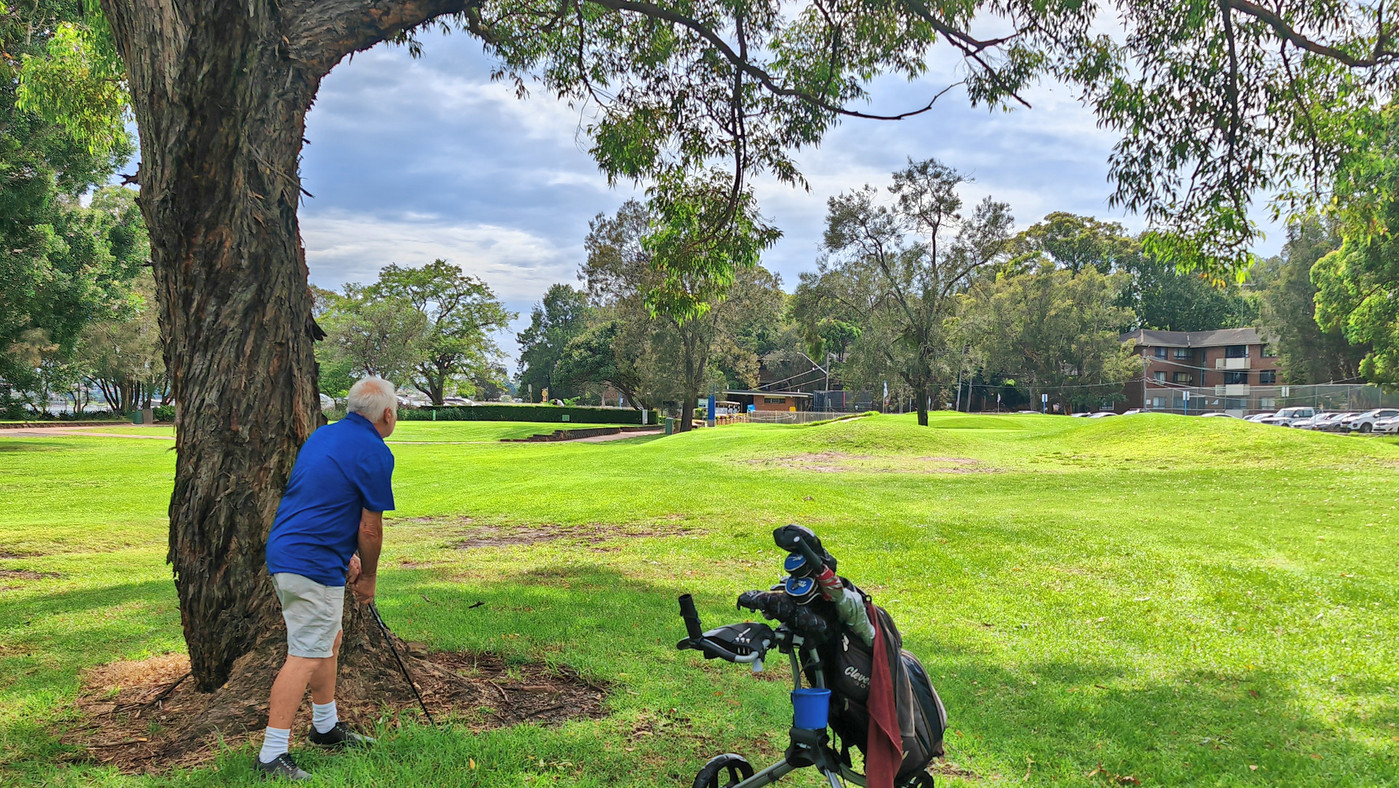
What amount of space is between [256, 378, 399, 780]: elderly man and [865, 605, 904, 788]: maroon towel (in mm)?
2249

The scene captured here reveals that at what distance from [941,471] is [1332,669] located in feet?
51.2

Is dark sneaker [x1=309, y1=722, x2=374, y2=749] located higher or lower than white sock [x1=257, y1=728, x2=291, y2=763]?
lower

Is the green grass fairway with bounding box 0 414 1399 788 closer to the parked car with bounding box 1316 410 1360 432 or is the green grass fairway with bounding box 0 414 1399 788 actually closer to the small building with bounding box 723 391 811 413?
the parked car with bounding box 1316 410 1360 432

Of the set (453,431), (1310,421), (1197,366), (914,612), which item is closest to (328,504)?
(914,612)

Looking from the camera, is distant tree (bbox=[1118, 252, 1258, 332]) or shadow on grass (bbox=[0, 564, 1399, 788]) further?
distant tree (bbox=[1118, 252, 1258, 332])

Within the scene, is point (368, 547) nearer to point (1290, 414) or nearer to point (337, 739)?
point (337, 739)

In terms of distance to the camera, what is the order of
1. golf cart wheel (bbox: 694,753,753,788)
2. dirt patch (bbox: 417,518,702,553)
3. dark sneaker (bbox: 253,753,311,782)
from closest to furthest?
golf cart wheel (bbox: 694,753,753,788) < dark sneaker (bbox: 253,753,311,782) < dirt patch (bbox: 417,518,702,553)

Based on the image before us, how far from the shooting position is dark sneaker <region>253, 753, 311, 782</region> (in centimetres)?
334

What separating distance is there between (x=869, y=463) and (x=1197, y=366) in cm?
7369

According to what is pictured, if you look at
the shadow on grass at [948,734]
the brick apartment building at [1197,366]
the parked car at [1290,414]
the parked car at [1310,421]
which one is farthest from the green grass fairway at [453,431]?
the brick apartment building at [1197,366]

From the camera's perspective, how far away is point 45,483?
57.3 ft

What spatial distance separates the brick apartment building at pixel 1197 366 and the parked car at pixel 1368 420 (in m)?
18.8

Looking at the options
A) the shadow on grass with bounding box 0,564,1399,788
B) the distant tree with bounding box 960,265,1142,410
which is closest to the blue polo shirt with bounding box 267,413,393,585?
the shadow on grass with bounding box 0,564,1399,788

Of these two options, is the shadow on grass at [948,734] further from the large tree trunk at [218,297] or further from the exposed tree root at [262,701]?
the large tree trunk at [218,297]
